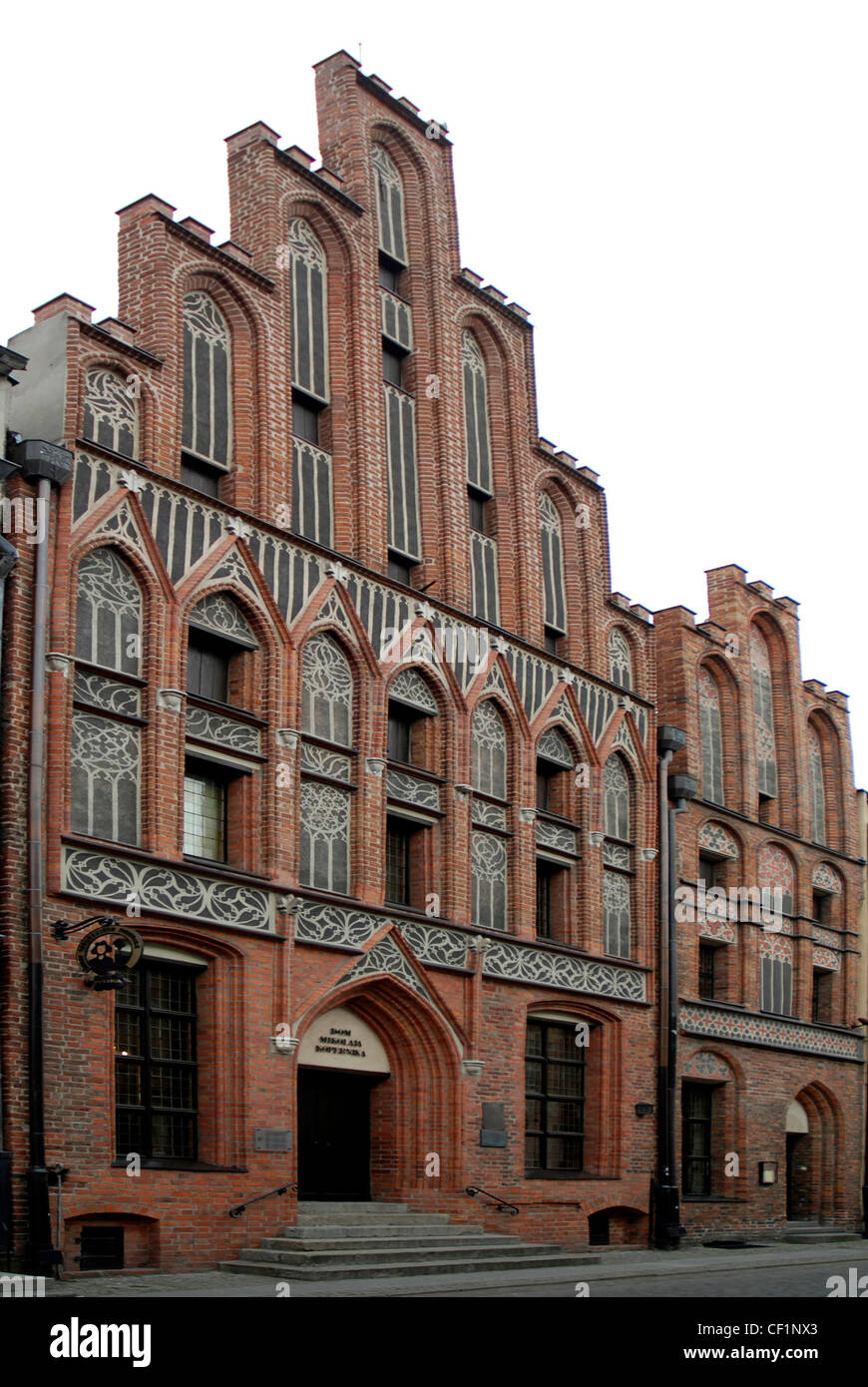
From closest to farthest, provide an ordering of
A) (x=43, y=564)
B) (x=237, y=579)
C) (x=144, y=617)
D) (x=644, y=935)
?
(x=43, y=564) < (x=144, y=617) < (x=237, y=579) < (x=644, y=935)

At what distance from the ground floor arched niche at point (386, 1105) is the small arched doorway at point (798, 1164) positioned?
13115 millimetres

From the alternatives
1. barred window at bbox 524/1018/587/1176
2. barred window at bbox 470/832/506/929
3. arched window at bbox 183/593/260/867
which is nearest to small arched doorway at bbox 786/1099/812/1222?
barred window at bbox 524/1018/587/1176

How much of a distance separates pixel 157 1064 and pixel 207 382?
1001cm

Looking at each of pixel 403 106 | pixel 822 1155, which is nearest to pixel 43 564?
pixel 403 106

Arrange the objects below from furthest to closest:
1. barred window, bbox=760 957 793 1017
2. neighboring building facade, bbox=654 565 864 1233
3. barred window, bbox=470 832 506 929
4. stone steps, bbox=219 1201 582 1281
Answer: barred window, bbox=760 957 793 1017 → neighboring building facade, bbox=654 565 864 1233 → barred window, bbox=470 832 506 929 → stone steps, bbox=219 1201 582 1281

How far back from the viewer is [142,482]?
22.2 meters

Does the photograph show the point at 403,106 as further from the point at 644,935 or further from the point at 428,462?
the point at 644,935

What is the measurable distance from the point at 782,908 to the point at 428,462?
14.5 m

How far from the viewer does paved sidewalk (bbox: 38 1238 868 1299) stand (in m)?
17.7

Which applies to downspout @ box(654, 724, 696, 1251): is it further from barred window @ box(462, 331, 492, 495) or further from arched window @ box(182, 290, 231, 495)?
arched window @ box(182, 290, 231, 495)

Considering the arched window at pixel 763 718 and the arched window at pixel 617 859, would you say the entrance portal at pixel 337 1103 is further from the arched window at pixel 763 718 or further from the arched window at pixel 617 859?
the arched window at pixel 763 718

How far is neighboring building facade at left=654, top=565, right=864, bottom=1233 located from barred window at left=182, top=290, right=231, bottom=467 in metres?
13.6

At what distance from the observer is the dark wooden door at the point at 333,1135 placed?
24172mm

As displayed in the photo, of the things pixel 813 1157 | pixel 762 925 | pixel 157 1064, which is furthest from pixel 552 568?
pixel 813 1157
